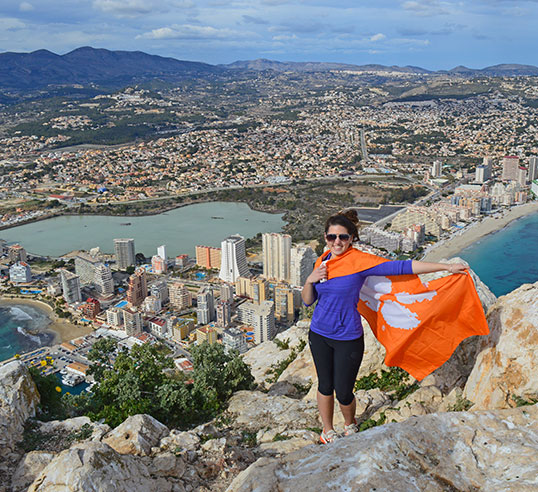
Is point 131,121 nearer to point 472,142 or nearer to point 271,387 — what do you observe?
point 472,142

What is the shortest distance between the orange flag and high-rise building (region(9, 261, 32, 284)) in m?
11.0

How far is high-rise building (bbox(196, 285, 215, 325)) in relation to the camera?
8.62 metres

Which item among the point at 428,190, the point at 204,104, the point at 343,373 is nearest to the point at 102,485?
A: the point at 343,373

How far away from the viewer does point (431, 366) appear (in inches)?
59.9

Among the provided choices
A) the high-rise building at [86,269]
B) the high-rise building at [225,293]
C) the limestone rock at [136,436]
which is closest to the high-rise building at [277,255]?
the high-rise building at [225,293]

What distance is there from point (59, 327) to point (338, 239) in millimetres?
8410

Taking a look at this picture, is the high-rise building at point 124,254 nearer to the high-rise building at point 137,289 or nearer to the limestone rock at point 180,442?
the high-rise building at point 137,289

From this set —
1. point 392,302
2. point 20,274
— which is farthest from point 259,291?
point 392,302

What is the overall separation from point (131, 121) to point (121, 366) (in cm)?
3651

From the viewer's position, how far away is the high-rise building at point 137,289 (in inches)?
375

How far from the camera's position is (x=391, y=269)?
1.39m

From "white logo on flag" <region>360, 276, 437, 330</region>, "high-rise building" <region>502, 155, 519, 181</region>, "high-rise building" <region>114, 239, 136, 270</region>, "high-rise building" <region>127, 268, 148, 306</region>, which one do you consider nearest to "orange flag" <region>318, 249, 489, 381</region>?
"white logo on flag" <region>360, 276, 437, 330</region>

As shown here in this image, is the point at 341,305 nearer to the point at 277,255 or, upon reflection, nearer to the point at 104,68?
the point at 277,255

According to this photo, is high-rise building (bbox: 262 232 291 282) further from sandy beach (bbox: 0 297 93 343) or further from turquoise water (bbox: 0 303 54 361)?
turquoise water (bbox: 0 303 54 361)
